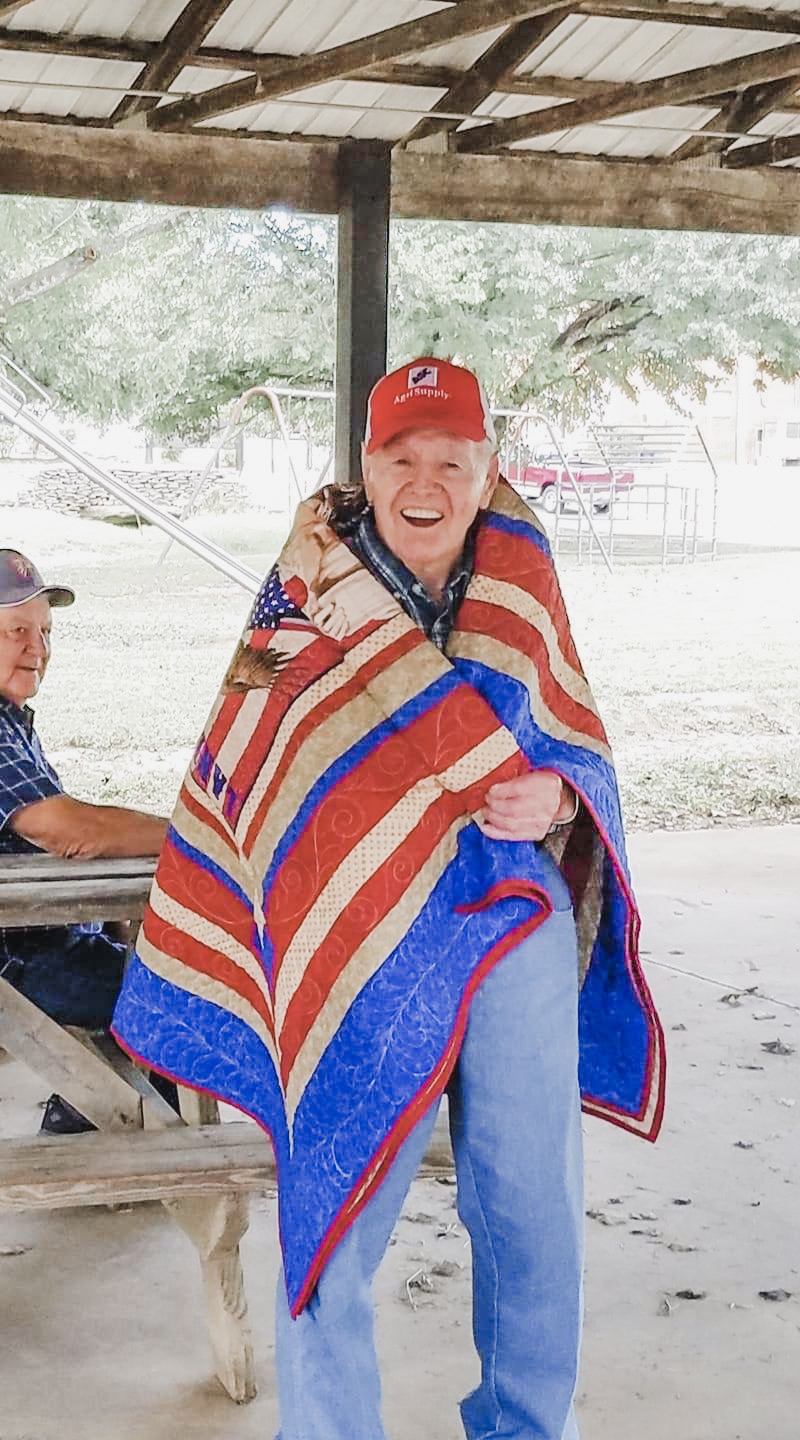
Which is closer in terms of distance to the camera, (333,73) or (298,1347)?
(298,1347)

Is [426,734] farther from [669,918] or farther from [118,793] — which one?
[118,793]

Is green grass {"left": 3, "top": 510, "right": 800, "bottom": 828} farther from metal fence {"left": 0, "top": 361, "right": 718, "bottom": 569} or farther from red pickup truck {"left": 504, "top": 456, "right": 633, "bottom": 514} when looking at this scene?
red pickup truck {"left": 504, "top": 456, "right": 633, "bottom": 514}

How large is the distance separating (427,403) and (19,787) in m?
1.03

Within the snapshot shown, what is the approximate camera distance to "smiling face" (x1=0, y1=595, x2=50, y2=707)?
260 cm

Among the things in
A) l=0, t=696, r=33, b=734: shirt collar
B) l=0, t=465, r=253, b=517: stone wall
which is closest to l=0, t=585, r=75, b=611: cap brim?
l=0, t=696, r=33, b=734: shirt collar

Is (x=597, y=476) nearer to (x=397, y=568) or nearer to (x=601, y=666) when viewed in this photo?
(x=601, y=666)

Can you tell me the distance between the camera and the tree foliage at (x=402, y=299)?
12.8 m

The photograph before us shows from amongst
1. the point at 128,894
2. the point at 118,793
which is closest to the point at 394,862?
the point at 128,894

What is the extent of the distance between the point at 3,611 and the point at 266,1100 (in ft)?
3.67

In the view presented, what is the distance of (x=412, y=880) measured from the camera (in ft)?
5.82

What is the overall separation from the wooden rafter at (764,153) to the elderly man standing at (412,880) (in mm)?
3342

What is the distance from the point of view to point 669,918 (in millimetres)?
5117

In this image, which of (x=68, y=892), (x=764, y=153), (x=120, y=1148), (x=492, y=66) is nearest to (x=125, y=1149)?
(x=120, y=1148)

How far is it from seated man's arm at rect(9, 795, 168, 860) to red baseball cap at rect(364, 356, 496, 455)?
929mm
